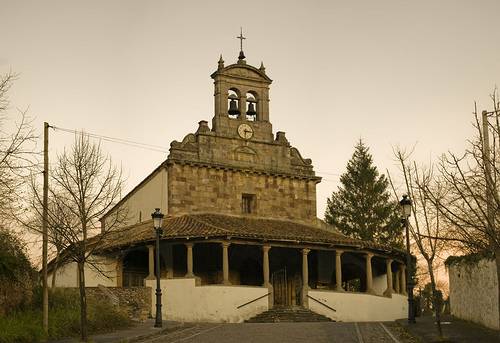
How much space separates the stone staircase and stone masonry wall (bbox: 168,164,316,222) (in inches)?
343

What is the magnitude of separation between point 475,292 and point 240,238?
12.7 metres

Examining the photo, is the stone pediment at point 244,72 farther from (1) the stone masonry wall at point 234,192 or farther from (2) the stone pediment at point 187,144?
(1) the stone masonry wall at point 234,192

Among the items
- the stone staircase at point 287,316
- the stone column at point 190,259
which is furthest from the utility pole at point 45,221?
the stone staircase at point 287,316

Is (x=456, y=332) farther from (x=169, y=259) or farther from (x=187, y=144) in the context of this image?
(x=187, y=144)

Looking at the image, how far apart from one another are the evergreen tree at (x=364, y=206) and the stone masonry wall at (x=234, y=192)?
1717cm

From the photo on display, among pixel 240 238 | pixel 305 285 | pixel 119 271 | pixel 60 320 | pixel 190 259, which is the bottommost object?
pixel 60 320

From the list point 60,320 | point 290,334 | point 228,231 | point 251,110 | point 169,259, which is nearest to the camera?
point 290,334

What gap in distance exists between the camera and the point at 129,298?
32.0 meters

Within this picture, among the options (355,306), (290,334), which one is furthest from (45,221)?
(355,306)

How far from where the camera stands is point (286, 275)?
38.7 m

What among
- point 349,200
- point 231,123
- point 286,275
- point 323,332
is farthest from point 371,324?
point 349,200

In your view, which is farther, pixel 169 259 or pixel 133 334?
pixel 169 259

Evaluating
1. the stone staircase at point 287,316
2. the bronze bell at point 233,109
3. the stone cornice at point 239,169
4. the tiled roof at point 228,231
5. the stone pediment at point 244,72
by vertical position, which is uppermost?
the stone pediment at point 244,72

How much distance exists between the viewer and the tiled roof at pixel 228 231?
3394 centimetres
